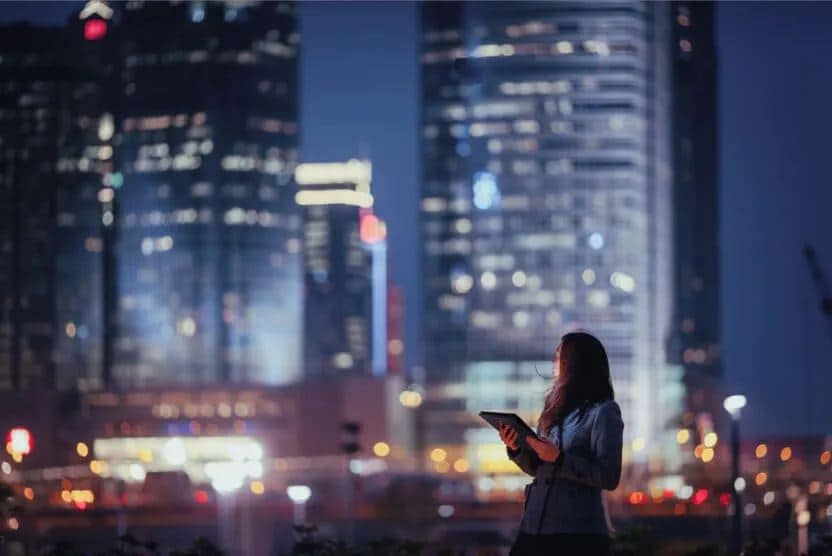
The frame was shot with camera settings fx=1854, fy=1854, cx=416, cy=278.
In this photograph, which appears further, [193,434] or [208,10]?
[208,10]

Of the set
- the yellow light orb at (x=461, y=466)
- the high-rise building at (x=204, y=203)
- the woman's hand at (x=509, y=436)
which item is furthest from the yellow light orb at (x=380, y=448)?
the woman's hand at (x=509, y=436)

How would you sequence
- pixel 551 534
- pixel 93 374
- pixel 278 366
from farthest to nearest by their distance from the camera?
pixel 278 366 → pixel 93 374 → pixel 551 534

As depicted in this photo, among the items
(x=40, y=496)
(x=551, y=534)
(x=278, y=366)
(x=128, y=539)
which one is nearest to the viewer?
(x=551, y=534)

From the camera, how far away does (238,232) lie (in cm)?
18025

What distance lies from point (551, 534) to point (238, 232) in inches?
6852

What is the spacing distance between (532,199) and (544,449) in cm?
15236

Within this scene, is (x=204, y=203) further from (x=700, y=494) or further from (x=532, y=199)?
(x=700, y=494)

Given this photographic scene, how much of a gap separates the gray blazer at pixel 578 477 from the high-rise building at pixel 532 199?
5734 inches

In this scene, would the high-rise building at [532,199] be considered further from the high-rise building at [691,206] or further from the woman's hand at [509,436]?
the woman's hand at [509,436]

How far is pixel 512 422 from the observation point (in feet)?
23.4

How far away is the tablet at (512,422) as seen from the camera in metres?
7.11

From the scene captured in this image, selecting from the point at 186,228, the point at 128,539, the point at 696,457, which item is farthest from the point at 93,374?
the point at 128,539

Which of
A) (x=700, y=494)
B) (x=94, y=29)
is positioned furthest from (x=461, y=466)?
(x=700, y=494)

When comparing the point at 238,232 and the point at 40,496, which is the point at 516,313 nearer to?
the point at 238,232
